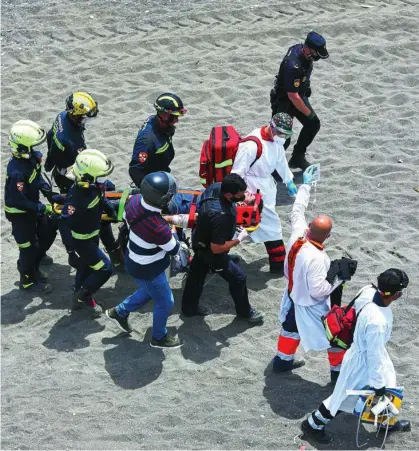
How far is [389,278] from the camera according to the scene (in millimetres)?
6453

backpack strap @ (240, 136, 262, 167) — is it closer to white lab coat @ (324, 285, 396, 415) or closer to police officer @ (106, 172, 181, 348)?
police officer @ (106, 172, 181, 348)

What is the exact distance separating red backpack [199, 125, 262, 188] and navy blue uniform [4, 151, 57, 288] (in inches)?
69.6

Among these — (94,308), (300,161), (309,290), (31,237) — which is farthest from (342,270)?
(300,161)

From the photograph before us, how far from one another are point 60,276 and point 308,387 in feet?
11.2

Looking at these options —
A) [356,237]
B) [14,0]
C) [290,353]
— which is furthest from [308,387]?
[14,0]

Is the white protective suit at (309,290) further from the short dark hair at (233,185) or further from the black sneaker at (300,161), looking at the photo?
the black sneaker at (300,161)

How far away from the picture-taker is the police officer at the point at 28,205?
28.1ft

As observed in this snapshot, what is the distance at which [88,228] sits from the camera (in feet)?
27.4

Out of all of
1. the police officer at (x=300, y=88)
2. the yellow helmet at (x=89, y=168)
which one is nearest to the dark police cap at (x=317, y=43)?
the police officer at (x=300, y=88)

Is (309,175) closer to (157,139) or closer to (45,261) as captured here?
(157,139)

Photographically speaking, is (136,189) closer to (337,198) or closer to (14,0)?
(337,198)

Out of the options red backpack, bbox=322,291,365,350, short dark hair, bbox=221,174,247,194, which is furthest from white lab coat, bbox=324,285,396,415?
short dark hair, bbox=221,174,247,194

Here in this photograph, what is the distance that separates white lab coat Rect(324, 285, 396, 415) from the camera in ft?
21.4

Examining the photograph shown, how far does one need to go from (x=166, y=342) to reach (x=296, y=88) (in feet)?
13.5
